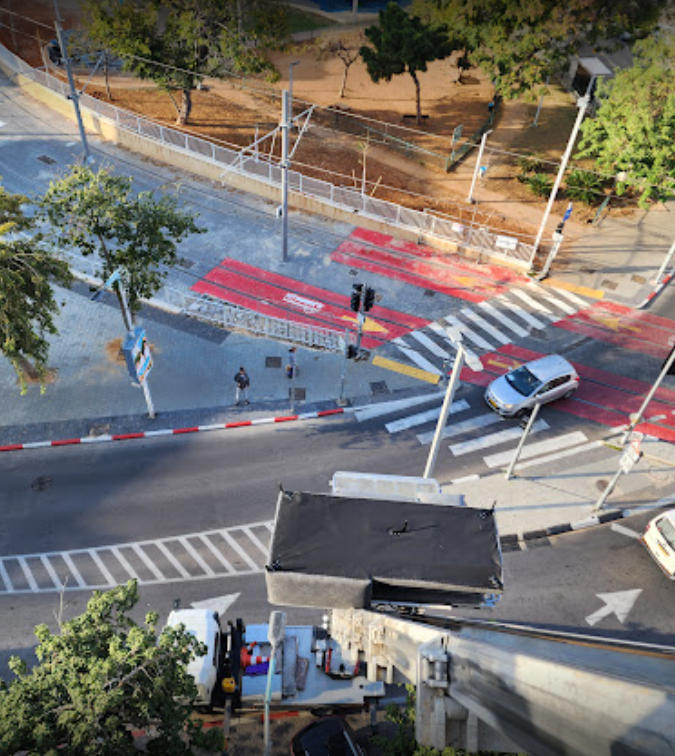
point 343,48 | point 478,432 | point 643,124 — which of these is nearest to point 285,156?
point 478,432

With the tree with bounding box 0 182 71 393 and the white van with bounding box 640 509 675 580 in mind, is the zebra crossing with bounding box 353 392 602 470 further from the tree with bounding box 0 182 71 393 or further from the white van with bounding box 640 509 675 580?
the tree with bounding box 0 182 71 393

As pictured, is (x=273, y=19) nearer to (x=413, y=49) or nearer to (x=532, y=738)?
(x=413, y=49)


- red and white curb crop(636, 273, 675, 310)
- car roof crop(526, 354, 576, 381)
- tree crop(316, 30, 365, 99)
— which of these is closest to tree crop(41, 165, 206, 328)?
car roof crop(526, 354, 576, 381)

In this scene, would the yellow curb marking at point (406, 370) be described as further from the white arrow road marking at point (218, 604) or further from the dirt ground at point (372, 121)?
the dirt ground at point (372, 121)

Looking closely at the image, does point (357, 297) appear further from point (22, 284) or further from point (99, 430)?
point (22, 284)

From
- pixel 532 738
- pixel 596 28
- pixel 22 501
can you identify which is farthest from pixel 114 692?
pixel 596 28

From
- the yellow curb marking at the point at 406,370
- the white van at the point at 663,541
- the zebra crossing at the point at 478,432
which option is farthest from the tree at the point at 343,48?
the white van at the point at 663,541
